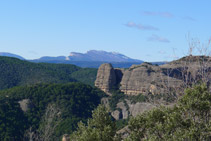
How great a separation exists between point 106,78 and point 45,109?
2205 cm

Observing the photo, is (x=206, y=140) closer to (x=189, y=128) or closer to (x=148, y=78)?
(x=189, y=128)

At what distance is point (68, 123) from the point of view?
73.9 metres

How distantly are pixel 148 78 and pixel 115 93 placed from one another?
37.3ft

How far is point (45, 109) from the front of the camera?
263 feet

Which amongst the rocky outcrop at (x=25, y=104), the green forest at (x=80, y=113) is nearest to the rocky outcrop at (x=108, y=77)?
the green forest at (x=80, y=113)

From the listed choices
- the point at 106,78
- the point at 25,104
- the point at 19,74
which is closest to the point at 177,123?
the point at 25,104

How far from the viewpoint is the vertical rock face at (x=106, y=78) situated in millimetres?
95312

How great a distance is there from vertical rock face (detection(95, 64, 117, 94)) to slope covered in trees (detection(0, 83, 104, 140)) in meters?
1.92

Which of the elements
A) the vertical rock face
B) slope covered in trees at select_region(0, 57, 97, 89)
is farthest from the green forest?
the vertical rock face

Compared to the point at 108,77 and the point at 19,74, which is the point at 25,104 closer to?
the point at 108,77

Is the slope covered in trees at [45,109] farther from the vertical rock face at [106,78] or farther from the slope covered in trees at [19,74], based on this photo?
the slope covered in trees at [19,74]

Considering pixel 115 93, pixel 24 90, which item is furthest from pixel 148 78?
pixel 24 90

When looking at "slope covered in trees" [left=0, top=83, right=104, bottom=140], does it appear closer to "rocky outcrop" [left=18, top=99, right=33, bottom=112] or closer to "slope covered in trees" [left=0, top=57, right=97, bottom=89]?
"rocky outcrop" [left=18, top=99, right=33, bottom=112]

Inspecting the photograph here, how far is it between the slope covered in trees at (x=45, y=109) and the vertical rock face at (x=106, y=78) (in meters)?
1.92
